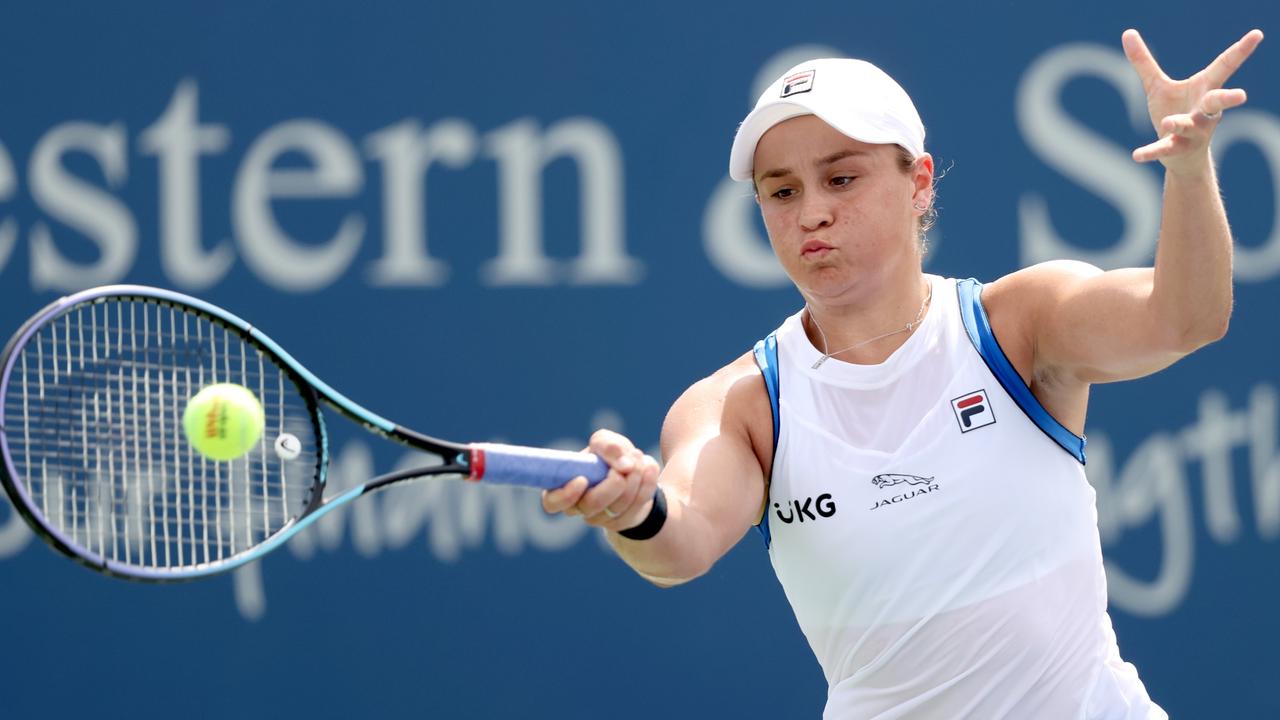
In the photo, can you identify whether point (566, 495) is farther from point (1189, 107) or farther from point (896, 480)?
point (1189, 107)

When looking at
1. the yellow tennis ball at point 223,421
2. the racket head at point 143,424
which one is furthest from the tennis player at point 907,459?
the racket head at point 143,424

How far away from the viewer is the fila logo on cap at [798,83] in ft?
8.30

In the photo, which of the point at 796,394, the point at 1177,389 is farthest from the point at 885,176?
the point at 1177,389

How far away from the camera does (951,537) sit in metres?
2.53

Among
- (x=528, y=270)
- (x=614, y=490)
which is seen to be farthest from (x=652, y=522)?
(x=528, y=270)

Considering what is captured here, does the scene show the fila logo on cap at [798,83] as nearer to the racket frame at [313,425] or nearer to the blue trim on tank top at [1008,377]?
the blue trim on tank top at [1008,377]

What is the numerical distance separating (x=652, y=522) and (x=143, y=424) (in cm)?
164

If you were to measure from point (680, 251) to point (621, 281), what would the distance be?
196 mm

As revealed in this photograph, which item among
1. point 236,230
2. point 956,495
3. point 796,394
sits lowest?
point 956,495

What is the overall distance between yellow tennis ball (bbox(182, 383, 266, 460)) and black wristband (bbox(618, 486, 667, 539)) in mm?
591

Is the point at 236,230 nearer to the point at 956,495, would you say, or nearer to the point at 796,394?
the point at 796,394

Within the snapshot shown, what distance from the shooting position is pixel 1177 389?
14.9 ft

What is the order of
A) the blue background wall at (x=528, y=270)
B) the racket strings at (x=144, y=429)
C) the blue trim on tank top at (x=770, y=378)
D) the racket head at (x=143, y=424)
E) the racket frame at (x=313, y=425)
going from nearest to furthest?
the racket frame at (x=313, y=425) < the racket head at (x=143, y=424) < the blue trim on tank top at (x=770, y=378) < the racket strings at (x=144, y=429) < the blue background wall at (x=528, y=270)

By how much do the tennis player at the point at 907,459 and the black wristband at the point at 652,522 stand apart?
17 mm
